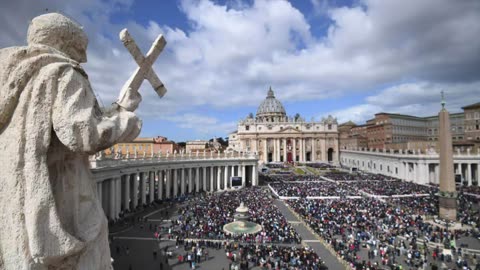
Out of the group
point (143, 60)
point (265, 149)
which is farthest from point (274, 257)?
point (265, 149)

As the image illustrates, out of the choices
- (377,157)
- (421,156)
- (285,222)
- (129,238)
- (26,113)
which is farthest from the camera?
(377,157)

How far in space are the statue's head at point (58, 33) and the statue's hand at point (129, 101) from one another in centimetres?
67

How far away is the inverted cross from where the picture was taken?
4.22 meters

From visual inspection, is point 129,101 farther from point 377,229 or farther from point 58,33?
point 377,229

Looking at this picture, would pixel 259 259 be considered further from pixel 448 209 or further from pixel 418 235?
pixel 448 209

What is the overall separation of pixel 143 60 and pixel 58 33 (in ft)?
4.55

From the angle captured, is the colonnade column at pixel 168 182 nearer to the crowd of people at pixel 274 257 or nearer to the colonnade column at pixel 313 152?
the crowd of people at pixel 274 257

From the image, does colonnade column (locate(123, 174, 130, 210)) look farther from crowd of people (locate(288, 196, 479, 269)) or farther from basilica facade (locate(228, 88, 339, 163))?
basilica facade (locate(228, 88, 339, 163))

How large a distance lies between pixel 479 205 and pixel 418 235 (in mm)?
15641

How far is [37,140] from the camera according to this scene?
2.79 meters

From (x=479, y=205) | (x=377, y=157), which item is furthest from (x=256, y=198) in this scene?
(x=377, y=157)

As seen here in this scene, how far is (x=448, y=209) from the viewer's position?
93.3ft

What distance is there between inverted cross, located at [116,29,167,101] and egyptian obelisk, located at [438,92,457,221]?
32.4 m

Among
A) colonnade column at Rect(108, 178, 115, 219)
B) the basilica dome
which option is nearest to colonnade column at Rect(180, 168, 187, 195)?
colonnade column at Rect(108, 178, 115, 219)
